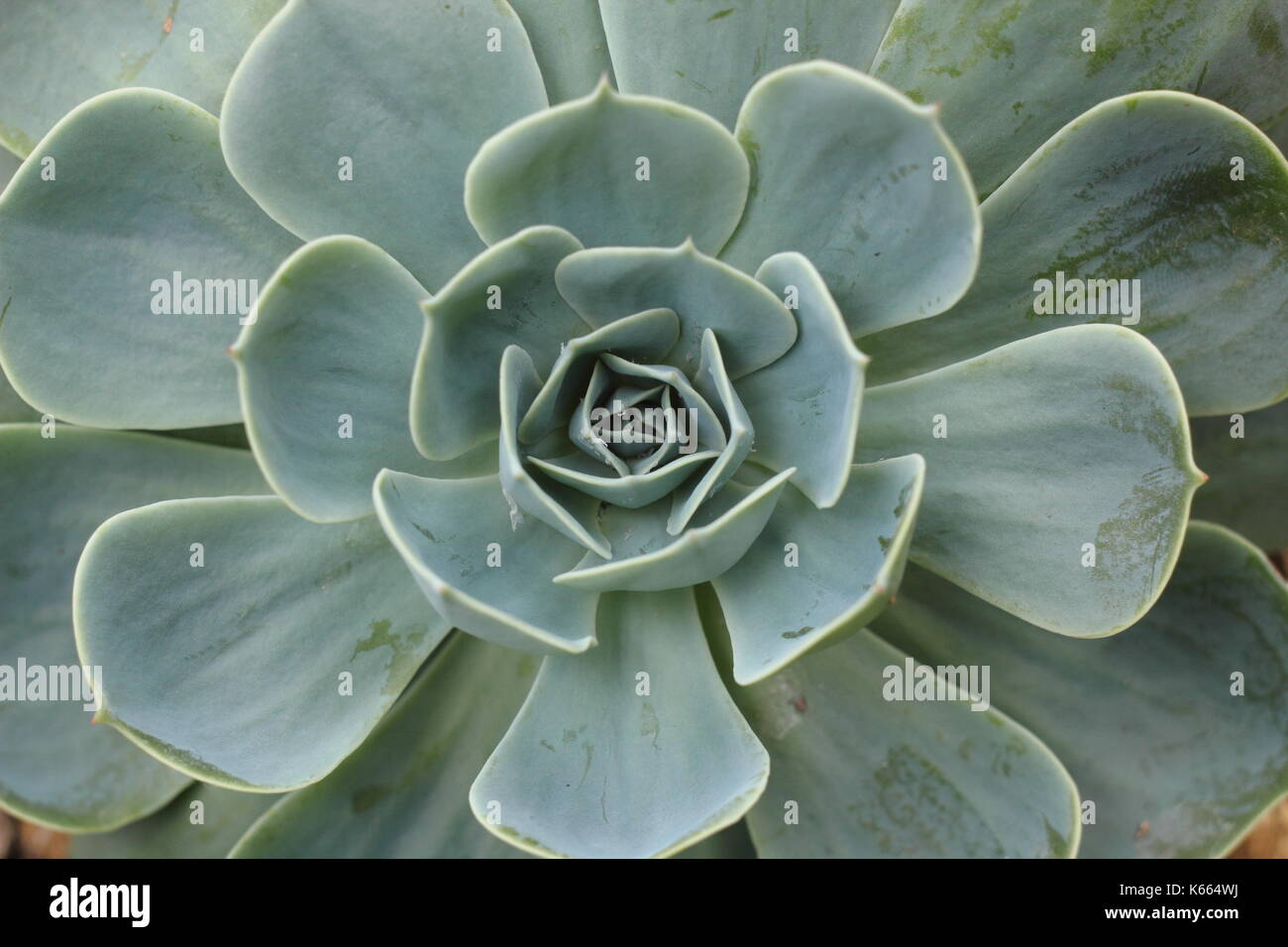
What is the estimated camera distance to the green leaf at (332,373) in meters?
1.17

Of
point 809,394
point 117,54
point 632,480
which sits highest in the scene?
point 117,54

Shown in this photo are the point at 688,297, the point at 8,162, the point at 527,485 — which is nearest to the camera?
the point at 527,485

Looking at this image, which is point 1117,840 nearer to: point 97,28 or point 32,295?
point 32,295

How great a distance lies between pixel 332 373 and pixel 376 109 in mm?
327

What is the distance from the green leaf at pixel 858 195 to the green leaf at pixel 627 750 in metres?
0.47

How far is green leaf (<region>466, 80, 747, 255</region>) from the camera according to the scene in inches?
44.4

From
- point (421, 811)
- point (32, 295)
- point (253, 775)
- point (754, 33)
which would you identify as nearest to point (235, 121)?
point (32, 295)

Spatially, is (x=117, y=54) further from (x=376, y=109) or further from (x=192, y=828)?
(x=192, y=828)

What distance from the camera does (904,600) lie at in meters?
1.58

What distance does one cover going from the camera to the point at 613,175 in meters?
1.22

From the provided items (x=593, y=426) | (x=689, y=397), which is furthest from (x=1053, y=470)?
(x=593, y=426)

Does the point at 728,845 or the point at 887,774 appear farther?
the point at 728,845

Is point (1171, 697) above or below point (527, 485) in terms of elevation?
below

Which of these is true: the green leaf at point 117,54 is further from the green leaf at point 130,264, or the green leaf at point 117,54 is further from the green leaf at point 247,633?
the green leaf at point 247,633
